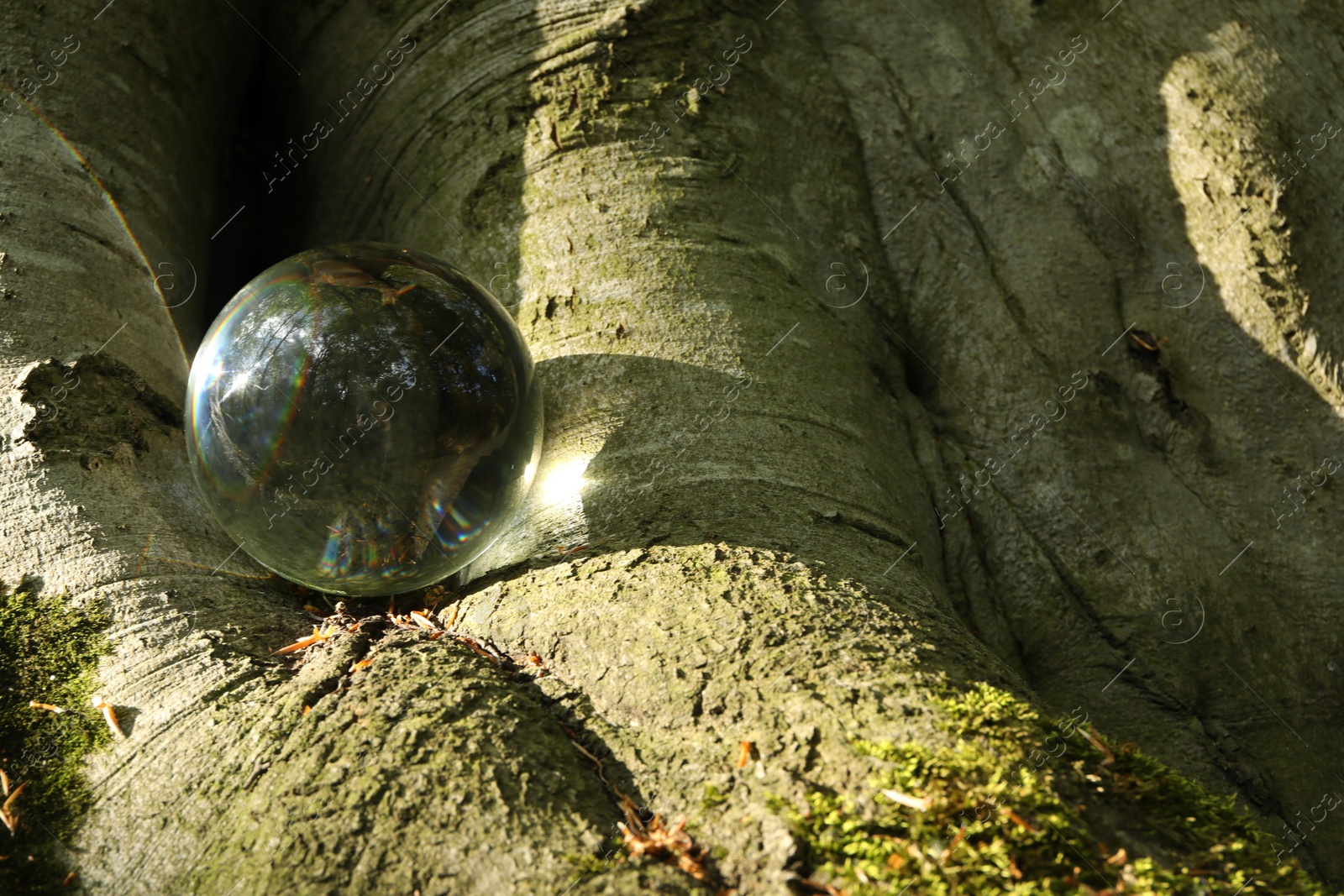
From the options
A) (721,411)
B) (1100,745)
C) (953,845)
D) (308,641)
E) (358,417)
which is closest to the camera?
(953,845)

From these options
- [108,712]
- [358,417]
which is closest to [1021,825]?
[358,417]

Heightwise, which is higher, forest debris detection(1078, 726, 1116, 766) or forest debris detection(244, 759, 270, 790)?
forest debris detection(1078, 726, 1116, 766)

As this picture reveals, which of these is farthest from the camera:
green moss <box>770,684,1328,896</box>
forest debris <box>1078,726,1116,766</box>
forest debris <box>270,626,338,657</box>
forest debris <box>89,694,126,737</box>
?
forest debris <box>270,626,338,657</box>

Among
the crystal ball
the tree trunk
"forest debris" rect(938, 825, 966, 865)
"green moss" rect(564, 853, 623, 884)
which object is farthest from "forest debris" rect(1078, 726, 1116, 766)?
the crystal ball

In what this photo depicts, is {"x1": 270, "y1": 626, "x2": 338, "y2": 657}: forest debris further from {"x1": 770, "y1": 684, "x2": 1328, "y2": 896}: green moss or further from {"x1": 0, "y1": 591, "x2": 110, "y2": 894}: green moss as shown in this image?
{"x1": 770, "y1": 684, "x2": 1328, "y2": 896}: green moss

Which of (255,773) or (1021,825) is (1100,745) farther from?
(255,773)

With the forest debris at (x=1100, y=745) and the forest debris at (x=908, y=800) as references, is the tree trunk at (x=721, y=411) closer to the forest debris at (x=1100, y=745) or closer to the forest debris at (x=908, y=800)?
the forest debris at (x=908, y=800)
